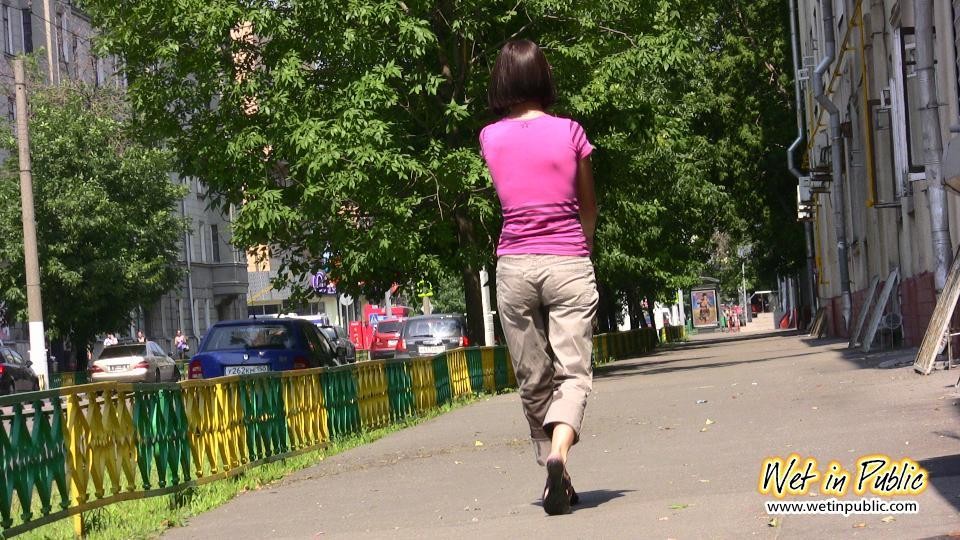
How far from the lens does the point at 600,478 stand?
9.15 metres

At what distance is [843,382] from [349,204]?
10966 mm

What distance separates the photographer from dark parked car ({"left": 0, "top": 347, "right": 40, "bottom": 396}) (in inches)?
1415

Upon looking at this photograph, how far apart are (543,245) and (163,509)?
399 cm

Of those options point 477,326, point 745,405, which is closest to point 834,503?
point 745,405

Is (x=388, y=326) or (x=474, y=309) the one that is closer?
(x=474, y=309)

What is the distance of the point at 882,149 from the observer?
87.4 ft

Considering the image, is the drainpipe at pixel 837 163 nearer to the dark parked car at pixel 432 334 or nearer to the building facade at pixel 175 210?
the dark parked car at pixel 432 334

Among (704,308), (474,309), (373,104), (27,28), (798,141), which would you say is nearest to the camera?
(373,104)

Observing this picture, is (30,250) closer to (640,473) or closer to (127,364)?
(127,364)

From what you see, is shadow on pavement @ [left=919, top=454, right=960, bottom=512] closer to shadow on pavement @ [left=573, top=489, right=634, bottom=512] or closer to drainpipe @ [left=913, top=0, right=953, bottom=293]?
shadow on pavement @ [left=573, top=489, right=634, bottom=512]

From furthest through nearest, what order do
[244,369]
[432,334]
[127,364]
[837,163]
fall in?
1. [127,364]
2. [432,334]
3. [837,163]
4. [244,369]

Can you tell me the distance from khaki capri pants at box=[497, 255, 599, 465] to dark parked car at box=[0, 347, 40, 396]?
29683 millimetres

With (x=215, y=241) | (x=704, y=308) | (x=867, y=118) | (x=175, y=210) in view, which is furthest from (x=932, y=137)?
(x=704, y=308)

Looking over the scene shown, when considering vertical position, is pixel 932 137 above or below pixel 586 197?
above
